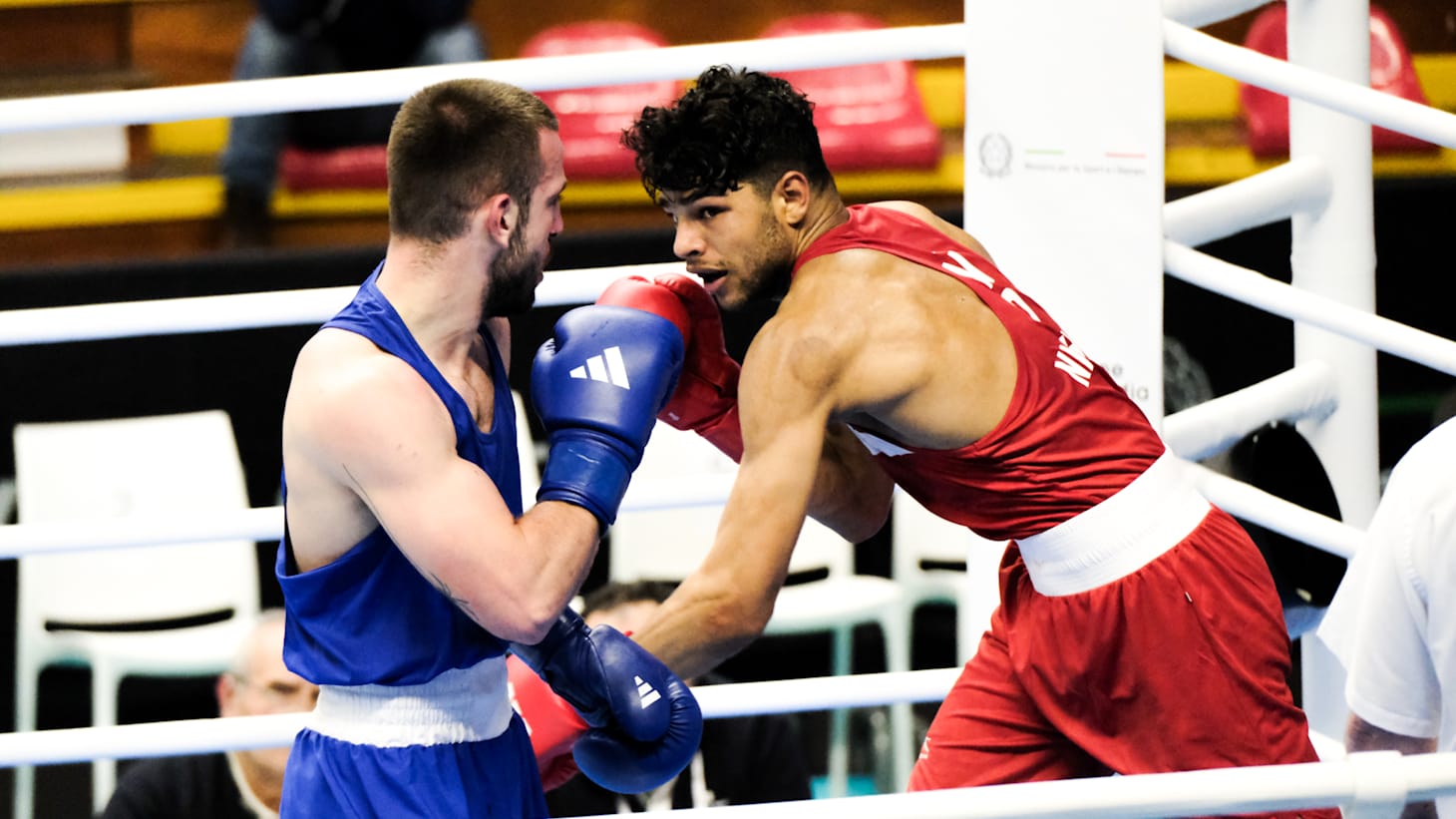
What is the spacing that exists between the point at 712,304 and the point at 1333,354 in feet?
→ 3.37

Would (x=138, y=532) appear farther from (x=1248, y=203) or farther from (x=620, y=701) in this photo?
(x=1248, y=203)

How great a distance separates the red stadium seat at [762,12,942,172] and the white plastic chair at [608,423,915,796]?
4.27 feet

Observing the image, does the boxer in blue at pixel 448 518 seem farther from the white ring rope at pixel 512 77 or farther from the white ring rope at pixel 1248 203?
the white ring rope at pixel 1248 203

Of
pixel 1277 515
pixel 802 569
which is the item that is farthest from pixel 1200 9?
pixel 802 569

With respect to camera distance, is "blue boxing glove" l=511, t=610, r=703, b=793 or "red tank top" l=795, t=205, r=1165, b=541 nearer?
"blue boxing glove" l=511, t=610, r=703, b=793

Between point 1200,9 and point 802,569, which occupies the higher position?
point 1200,9

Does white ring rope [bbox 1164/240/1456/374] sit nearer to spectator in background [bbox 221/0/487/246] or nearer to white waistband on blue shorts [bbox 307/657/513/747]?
white waistband on blue shorts [bbox 307/657/513/747]

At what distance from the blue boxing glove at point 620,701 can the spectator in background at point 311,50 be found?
314cm

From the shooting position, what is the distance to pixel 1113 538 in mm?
1979

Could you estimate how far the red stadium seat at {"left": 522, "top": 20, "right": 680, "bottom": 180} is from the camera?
4926 mm

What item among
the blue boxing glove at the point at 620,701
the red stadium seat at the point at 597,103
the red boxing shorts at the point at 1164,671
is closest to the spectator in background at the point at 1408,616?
the red boxing shorts at the point at 1164,671

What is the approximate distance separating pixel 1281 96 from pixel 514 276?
380 centimetres

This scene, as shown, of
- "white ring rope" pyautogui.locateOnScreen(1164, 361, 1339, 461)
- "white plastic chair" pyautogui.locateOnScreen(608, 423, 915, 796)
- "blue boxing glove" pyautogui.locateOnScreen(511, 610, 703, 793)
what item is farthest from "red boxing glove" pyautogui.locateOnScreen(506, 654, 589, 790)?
"white plastic chair" pyautogui.locateOnScreen(608, 423, 915, 796)

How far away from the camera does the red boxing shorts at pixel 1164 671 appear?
1938 millimetres
